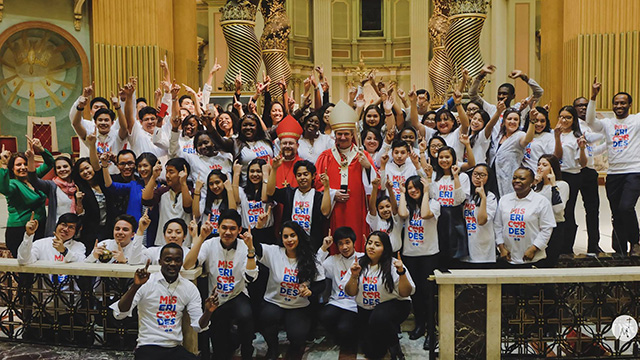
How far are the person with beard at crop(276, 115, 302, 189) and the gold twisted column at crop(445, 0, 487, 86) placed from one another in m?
3.71

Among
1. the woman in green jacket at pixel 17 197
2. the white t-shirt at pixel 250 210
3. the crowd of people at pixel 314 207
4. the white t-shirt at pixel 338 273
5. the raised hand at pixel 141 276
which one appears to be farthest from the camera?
the woman in green jacket at pixel 17 197

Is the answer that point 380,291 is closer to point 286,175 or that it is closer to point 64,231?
point 286,175

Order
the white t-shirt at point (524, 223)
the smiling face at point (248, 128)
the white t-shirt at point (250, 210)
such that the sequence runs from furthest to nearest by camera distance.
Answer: the smiling face at point (248, 128) → the white t-shirt at point (250, 210) → the white t-shirt at point (524, 223)

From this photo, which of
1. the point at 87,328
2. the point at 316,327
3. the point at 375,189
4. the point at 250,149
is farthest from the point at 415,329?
the point at 87,328

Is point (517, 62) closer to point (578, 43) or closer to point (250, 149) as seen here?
point (578, 43)

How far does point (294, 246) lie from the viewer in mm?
5465

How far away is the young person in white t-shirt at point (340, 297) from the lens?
552 cm

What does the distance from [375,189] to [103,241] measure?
235 cm

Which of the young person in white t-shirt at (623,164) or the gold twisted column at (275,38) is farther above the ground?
the gold twisted column at (275,38)

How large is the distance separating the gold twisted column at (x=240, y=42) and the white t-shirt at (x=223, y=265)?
4630mm

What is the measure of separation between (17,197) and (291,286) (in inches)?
111

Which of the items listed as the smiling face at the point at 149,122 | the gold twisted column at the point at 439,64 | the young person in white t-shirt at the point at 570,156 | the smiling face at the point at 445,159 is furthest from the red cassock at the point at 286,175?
the gold twisted column at the point at 439,64

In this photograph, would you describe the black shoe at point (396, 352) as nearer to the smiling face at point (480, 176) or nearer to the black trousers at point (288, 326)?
the black trousers at point (288, 326)

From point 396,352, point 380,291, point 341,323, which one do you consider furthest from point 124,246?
point 396,352
